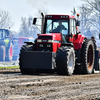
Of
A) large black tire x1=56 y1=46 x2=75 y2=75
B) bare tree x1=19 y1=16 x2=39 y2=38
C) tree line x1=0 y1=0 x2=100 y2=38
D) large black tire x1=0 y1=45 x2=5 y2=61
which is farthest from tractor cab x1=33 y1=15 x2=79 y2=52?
bare tree x1=19 y1=16 x2=39 y2=38

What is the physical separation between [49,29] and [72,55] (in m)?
1.64

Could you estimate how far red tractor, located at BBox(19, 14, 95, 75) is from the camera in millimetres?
11367

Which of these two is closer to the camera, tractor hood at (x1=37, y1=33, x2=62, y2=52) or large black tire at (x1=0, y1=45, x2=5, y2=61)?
tractor hood at (x1=37, y1=33, x2=62, y2=52)

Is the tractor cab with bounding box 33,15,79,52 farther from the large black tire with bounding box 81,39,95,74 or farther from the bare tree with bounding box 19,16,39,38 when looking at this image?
the bare tree with bounding box 19,16,39,38

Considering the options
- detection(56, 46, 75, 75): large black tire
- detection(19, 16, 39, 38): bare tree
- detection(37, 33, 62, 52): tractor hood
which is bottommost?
detection(56, 46, 75, 75): large black tire

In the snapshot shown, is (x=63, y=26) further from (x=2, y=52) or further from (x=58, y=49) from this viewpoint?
(x=2, y=52)

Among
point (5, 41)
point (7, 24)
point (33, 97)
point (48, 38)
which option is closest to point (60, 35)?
point (48, 38)

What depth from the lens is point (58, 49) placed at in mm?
11531

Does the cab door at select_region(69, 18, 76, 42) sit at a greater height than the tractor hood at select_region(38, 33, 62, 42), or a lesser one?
greater

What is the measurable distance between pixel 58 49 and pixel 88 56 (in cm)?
279

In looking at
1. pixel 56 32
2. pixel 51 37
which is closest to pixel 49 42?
pixel 51 37

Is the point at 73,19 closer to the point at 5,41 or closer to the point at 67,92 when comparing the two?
the point at 67,92

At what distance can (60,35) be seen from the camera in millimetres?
12328

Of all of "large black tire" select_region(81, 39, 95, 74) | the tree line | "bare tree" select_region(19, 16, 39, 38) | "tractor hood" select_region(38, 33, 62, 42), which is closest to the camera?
"tractor hood" select_region(38, 33, 62, 42)
